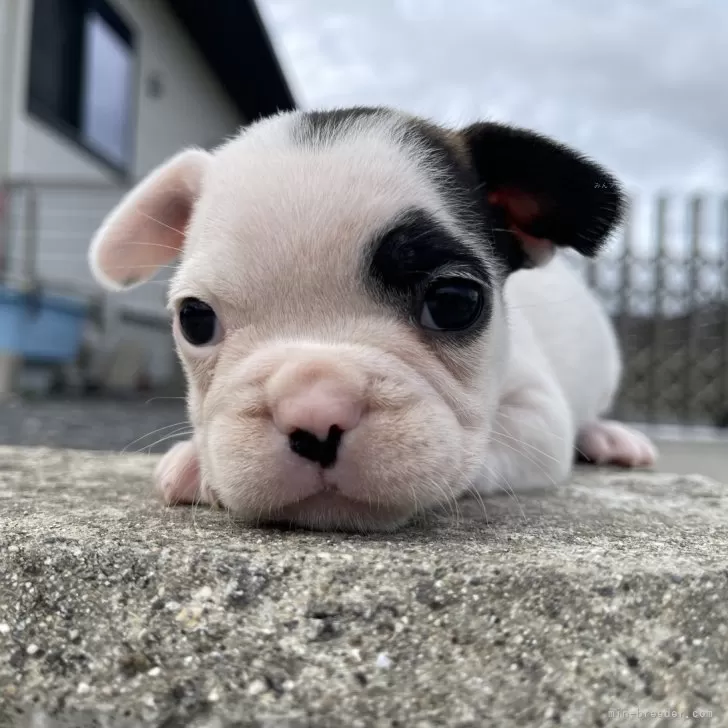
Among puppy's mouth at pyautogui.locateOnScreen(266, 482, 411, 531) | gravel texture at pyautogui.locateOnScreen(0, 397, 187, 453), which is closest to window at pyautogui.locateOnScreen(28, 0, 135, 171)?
gravel texture at pyautogui.locateOnScreen(0, 397, 187, 453)

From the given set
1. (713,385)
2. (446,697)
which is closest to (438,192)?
(446,697)

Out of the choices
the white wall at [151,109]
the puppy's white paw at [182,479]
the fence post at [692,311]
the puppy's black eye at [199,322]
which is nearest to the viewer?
the puppy's black eye at [199,322]

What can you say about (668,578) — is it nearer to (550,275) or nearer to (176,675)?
(176,675)

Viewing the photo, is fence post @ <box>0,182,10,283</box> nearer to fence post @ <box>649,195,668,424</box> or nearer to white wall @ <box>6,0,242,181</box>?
white wall @ <box>6,0,242,181</box>

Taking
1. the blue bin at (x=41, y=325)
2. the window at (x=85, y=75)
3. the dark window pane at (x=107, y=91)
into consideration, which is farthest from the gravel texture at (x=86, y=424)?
the dark window pane at (x=107, y=91)

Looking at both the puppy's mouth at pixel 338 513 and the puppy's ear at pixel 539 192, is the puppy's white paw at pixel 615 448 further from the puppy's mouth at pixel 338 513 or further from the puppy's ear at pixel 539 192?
the puppy's mouth at pixel 338 513

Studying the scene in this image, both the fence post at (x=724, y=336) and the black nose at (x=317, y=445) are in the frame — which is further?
the fence post at (x=724, y=336)
